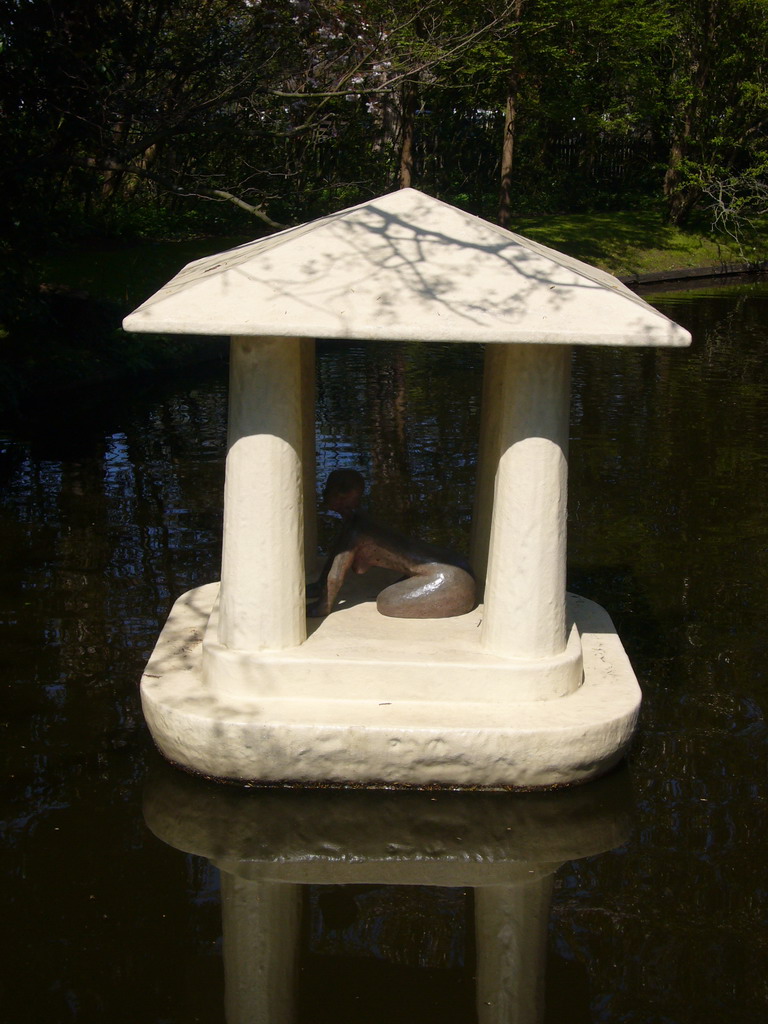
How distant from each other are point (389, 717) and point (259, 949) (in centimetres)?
120

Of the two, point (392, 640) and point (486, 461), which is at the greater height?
point (486, 461)

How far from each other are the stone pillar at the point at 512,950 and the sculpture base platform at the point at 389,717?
2.08 ft

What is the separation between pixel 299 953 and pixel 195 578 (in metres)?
4.25

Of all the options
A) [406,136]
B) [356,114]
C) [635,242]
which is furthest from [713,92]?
[356,114]

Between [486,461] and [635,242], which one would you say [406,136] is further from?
[486,461]

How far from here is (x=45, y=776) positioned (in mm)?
5609

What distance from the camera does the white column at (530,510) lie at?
5219 mm

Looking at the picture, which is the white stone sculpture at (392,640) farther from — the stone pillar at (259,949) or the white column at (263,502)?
the stone pillar at (259,949)

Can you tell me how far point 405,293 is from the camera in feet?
16.6

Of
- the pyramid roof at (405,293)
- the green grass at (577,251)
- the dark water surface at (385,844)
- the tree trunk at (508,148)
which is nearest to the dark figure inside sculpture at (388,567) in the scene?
the dark water surface at (385,844)

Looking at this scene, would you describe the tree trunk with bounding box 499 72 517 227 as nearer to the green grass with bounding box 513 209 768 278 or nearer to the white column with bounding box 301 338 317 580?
the green grass with bounding box 513 209 768 278

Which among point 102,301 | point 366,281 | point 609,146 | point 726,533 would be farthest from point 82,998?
point 609,146

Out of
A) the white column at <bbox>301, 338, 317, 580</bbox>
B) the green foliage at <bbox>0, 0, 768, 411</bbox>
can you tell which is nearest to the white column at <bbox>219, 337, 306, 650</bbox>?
the white column at <bbox>301, 338, 317, 580</bbox>

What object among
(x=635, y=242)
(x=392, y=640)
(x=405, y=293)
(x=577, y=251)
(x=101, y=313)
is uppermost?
(x=635, y=242)
